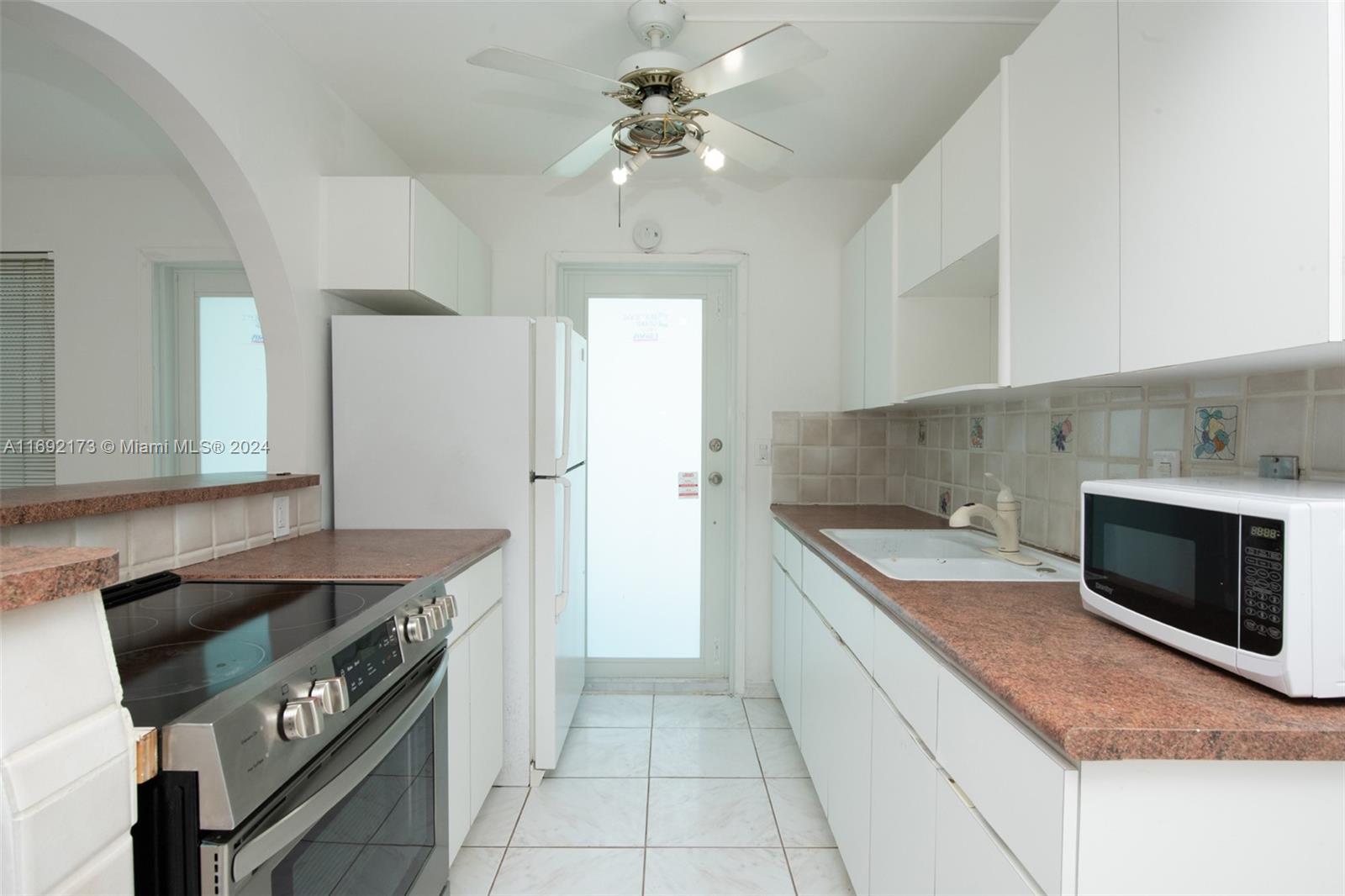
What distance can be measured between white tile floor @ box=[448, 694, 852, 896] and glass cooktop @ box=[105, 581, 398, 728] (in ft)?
3.29

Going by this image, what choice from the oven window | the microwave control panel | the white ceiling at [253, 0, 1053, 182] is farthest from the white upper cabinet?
the microwave control panel

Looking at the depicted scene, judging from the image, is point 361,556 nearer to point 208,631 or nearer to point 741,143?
point 208,631

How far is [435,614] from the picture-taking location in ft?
4.68

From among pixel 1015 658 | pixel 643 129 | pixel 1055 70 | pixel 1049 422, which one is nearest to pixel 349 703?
pixel 1015 658

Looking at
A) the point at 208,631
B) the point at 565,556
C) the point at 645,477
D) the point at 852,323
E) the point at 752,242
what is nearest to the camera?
the point at 208,631

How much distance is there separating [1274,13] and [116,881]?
1651mm

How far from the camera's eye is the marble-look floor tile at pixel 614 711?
2805 mm

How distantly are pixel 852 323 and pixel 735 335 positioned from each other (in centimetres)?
55

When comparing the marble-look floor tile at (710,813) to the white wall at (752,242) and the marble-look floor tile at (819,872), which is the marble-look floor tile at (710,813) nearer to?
the marble-look floor tile at (819,872)

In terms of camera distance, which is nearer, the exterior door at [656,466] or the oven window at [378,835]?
the oven window at [378,835]

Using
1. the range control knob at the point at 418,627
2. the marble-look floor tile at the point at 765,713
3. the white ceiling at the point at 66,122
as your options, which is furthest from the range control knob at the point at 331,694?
the marble-look floor tile at the point at 765,713

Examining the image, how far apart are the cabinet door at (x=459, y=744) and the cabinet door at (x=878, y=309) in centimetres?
165

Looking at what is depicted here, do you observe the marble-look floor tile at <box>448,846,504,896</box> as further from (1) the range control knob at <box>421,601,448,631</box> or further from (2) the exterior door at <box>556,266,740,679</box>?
(2) the exterior door at <box>556,266,740,679</box>

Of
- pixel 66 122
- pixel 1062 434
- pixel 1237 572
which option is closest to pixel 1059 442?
pixel 1062 434
